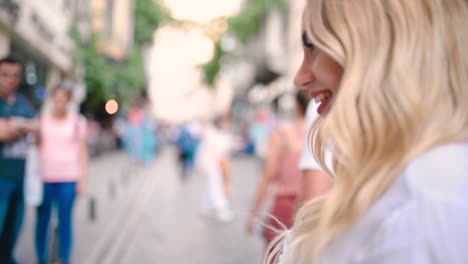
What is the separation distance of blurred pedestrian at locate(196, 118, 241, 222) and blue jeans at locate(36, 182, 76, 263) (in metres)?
4.59

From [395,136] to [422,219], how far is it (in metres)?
0.17

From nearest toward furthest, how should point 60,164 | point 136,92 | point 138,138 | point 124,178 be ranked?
point 60,164, point 124,178, point 138,138, point 136,92

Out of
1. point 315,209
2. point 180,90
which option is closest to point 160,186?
point 315,209

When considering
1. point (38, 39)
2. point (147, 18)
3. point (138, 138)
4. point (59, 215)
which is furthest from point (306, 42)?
point (147, 18)

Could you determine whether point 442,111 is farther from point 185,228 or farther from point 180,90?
point 180,90

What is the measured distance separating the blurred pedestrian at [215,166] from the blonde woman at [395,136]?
334 inches

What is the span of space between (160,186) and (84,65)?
22.4 feet

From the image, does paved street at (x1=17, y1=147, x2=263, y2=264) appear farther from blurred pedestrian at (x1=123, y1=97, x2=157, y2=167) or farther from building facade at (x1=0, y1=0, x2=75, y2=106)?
blurred pedestrian at (x1=123, y1=97, x2=157, y2=167)

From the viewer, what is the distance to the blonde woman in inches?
31.1

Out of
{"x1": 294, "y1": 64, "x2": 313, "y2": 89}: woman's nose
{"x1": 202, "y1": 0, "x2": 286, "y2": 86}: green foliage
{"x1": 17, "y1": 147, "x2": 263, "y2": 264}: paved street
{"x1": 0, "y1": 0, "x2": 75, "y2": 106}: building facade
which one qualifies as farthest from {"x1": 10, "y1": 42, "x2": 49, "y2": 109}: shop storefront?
{"x1": 202, "y1": 0, "x2": 286, "y2": 86}: green foliage

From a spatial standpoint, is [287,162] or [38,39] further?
[38,39]

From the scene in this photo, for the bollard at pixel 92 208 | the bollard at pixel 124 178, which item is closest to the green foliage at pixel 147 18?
the bollard at pixel 124 178

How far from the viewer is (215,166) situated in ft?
31.8

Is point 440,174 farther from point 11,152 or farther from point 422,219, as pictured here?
point 11,152
